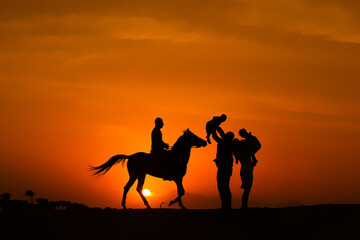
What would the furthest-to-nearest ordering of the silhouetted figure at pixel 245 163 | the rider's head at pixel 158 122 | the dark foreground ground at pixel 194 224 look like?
1. the rider's head at pixel 158 122
2. the silhouetted figure at pixel 245 163
3. the dark foreground ground at pixel 194 224

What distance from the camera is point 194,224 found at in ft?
58.6

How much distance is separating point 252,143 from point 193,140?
3.23 m

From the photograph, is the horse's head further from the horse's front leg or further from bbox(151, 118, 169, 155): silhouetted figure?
the horse's front leg

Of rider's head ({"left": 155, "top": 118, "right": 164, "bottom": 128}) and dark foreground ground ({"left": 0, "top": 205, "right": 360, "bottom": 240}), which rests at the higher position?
rider's head ({"left": 155, "top": 118, "right": 164, "bottom": 128})

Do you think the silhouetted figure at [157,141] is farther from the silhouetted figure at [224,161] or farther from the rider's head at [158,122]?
the silhouetted figure at [224,161]

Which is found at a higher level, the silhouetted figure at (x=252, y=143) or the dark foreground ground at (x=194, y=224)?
the silhouetted figure at (x=252, y=143)

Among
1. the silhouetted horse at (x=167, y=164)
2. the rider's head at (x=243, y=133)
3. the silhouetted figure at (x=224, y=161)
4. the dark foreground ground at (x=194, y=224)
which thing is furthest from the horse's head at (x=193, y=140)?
the dark foreground ground at (x=194, y=224)

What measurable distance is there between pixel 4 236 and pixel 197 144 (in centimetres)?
813

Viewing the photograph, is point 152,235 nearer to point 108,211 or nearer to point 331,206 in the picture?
point 108,211

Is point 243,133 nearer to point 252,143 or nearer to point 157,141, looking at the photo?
point 252,143

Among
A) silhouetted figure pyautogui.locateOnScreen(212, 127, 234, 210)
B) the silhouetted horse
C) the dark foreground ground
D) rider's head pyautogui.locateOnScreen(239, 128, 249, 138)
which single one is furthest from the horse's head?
the dark foreground ground

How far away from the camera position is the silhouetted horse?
2350 cm

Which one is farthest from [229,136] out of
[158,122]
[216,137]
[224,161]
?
[158,122]

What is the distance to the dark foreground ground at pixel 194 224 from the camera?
1673 cm
